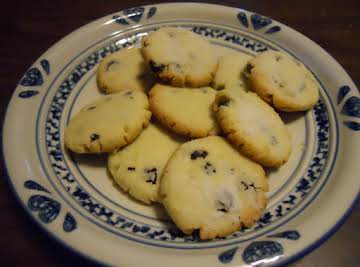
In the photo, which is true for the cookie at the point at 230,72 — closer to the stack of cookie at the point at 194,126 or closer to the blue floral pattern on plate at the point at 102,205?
the stack of cookie at the point at 194,126

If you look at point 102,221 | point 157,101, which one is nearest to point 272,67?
point 157,101

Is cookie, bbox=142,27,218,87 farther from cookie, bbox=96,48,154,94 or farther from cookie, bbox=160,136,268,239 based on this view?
cookie, bbox=160,136,268,239

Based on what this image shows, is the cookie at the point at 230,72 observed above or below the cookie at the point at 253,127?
above

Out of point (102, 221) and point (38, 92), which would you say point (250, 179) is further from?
point (38, 92)

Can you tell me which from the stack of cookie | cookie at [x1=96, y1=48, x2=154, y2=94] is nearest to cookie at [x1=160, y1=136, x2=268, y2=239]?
the stack of cookie

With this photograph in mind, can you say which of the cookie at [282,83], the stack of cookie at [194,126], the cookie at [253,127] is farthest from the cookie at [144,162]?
the cookie at [282,83]

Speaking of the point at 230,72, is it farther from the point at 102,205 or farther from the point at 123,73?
the point at 102,205
